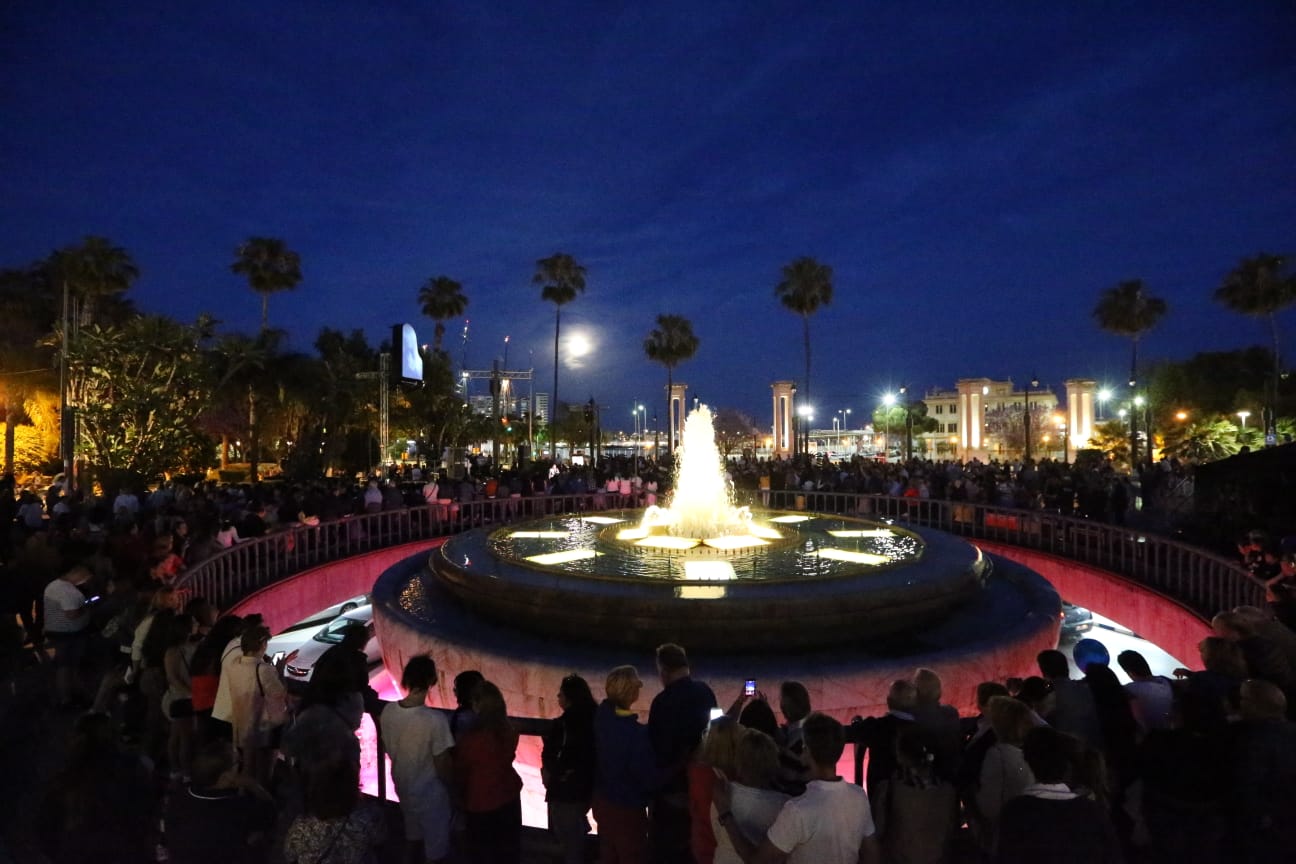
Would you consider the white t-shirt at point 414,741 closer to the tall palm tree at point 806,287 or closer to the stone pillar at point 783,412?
the tall palm tree at point 806,287

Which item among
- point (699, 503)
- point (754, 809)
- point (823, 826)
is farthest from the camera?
point (699, 503)

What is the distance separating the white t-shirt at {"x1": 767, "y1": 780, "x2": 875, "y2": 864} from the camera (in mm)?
3145

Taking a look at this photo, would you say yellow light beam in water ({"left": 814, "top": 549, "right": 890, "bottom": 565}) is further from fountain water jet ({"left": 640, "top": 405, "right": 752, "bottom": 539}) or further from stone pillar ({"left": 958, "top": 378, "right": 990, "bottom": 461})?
stone pillar ({"left": 958, "top": 378, "right": 990, "bottom": 461})

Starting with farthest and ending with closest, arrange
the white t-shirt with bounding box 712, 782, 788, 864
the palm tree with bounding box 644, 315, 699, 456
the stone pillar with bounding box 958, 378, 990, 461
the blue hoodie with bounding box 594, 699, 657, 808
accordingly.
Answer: the stone pillar with bounding box 958, 378, 990, 461 → the palm tree with bounding box 644, 315, 699, 456 → the blue hoodie with bounding box 594, 699, 657, 808 → the white t-shirt with bounding box 712, 782, 788, 864

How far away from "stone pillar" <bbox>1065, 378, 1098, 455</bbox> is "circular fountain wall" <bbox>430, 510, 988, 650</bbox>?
8837cm

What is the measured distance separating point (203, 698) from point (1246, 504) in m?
20.8

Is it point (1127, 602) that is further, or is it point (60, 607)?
point (1127, 602)

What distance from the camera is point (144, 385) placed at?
27.7 m

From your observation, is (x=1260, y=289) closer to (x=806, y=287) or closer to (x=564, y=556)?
(x=806, y=287)

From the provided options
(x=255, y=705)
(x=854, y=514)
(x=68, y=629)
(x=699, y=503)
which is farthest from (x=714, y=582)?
(x=854, y=514)

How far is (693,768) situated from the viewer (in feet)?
12.3

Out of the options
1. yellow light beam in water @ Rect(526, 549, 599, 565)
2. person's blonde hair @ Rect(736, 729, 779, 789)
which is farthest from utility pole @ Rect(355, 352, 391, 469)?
person's blonde hair @ Rect(736, 729, 779, 789)

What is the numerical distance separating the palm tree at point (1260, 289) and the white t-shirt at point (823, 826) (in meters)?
57.2

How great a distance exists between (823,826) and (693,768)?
82 centimetres
